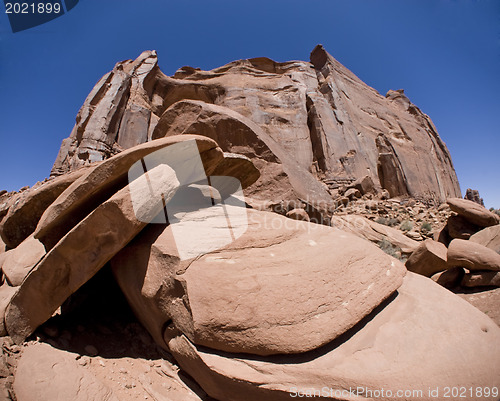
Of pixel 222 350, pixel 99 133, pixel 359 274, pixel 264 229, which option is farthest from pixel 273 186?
pixel 99 133

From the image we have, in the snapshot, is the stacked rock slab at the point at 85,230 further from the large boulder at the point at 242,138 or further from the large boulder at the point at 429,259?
the large boulder at the point at 429,259

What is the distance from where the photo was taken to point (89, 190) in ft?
7.32

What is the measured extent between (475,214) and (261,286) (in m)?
6.28

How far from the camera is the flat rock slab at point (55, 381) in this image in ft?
5.56

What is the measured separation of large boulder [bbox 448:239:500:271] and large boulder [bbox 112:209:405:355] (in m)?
2.33

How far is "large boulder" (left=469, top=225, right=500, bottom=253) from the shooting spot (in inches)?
183

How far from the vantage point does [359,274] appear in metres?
1.99

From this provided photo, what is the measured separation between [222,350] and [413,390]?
1092mm

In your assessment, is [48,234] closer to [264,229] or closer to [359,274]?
[264,229]

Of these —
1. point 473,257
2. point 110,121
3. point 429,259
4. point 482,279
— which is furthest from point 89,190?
point 110,121

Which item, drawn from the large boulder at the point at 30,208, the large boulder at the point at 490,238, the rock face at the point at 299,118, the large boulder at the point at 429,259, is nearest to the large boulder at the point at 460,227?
the large boulder at the point at 490,238

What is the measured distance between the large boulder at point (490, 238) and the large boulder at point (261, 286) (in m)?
3.84

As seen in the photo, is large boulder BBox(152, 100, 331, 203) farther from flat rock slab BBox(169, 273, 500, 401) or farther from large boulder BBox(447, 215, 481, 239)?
large boulder BBox(447, 215, 481, 239)

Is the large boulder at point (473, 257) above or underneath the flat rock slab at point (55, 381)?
underneath
